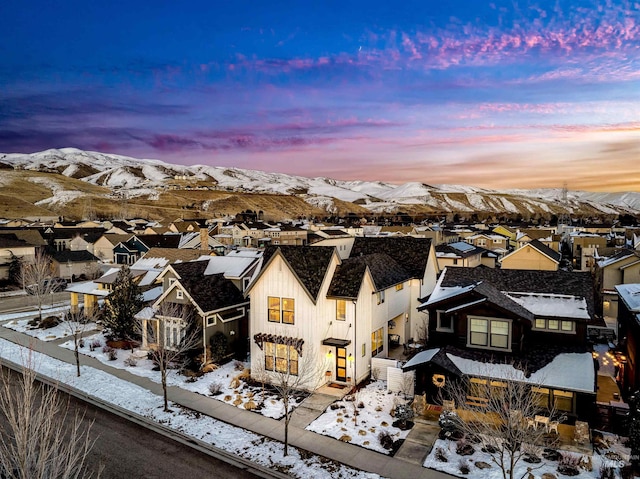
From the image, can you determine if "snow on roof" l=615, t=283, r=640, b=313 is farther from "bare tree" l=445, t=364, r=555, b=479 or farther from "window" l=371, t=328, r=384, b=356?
"window" l=371, t=328, r=384, b=356

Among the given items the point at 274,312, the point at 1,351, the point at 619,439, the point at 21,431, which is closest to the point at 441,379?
the point at 619,439

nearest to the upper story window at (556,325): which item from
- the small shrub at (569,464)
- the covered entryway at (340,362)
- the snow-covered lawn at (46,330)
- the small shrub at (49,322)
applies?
the small shrub at (569,464)

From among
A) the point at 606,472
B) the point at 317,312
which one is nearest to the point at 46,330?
the point at 317,312

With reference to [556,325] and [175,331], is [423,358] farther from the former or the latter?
[175,331]

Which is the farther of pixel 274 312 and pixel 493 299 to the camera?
pixel 274 312

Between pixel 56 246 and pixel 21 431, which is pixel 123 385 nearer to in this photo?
pixel 21 431

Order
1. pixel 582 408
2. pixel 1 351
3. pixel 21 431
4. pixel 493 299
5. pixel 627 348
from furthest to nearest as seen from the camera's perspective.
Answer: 1. pixel 1 351
2. pixel 627 348
3. pixel 493 299
4. pixel 582 408
5. pixel 21 431
